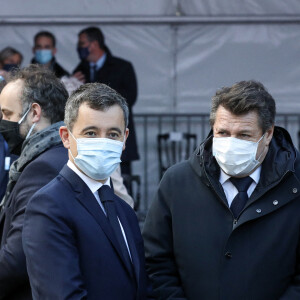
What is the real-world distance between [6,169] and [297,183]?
170 centimetres

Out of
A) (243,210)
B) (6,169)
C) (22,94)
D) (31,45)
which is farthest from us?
(31,45)

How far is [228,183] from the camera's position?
150 inches

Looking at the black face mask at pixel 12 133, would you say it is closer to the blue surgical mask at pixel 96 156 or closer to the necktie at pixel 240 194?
the blue surgical mask at pixel 96 156

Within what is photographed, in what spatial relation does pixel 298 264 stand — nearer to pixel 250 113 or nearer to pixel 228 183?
pixel 228 183

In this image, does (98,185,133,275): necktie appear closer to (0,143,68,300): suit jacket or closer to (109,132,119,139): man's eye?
(109,132,119,139): man's eye

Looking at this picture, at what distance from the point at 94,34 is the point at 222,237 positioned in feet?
18.0

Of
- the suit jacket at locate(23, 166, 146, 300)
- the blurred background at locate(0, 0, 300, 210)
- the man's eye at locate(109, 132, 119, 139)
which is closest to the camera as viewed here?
the suit jacket at locate(23, 166, 146, 300)

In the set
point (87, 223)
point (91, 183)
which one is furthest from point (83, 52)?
point (87, 223)

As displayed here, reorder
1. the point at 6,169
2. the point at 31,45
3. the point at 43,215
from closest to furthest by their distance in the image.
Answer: the point at 43,215 < the point at 6,169 < the point at 31,45

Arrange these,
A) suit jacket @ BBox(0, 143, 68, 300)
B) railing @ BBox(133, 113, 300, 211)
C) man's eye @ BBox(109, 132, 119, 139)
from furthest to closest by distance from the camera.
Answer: railing @ BBox(133, 113, 300, 211) < suit jacket @ BBox(0, 143, 68, 300) < man's eye @ BBox(109, 132, 119, 139)

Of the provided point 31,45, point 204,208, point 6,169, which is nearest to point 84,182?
point 204,208

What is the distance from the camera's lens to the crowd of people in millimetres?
3123

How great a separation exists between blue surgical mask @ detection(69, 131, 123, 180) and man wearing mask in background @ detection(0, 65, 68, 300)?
464 mm

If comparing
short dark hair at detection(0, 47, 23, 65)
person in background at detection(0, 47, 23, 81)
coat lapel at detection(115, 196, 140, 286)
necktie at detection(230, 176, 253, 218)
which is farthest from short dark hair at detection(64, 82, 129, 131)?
short dark hair at detection(0, 47, 23, 65)
